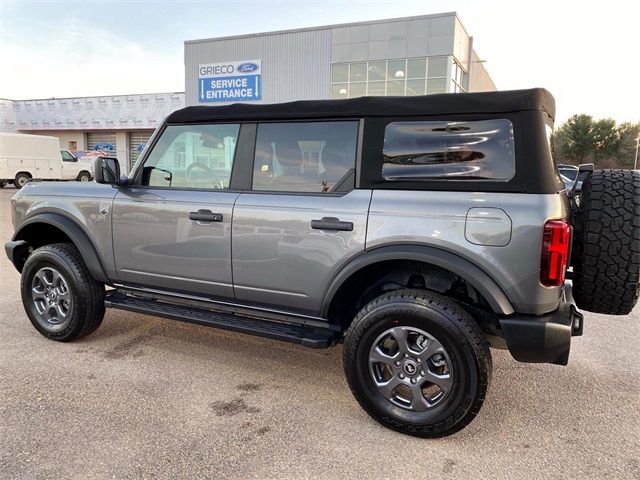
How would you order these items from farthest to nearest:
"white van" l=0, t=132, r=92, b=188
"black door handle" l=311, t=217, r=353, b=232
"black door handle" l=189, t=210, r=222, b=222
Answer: "white van" l=0, t=132, r=92, b=188 → "black door handle" l=189, t=210, r=222, b=222 → "black door handle" l=311, t=217, r=353, b=232

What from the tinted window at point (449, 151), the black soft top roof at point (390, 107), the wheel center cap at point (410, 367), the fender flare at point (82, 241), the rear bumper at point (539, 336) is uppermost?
the black soft top roof at point (390, 107)

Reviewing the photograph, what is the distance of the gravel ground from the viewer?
8.25 ft

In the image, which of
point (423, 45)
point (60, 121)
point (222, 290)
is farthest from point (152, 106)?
point (222, 290)

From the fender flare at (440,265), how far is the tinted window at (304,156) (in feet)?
1.77

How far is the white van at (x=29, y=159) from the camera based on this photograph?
2300 centimetres

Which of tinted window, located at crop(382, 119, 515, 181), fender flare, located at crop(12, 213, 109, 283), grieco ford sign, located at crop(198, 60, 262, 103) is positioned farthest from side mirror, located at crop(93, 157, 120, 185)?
grieco ford sign, located at crop(198, 60, 262, 103)

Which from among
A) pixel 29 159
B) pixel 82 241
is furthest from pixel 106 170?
pixel 29 159

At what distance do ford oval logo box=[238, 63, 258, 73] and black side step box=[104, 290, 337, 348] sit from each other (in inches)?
1122

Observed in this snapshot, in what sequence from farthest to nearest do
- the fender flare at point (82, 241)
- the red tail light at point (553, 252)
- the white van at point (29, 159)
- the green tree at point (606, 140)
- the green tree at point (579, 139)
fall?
the green tree at point (606, 140), the green tree at point (579, 139), the white van at point (29, 159), the fender flare at point (82, 241), the red tail light at point (553, 252)

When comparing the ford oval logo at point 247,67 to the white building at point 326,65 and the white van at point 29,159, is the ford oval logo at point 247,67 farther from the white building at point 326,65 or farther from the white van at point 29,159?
the white van at point 29,159

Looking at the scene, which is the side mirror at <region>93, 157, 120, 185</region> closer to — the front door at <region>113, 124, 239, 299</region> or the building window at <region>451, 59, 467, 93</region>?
the front door at <region>113, 124, 239, 299</region>

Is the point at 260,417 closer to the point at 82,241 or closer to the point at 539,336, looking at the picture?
the point at 539,336

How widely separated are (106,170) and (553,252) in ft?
10.4

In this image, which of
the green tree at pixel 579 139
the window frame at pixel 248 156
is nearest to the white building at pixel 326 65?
the window frame at pixel 248 156
